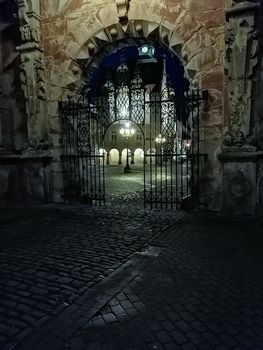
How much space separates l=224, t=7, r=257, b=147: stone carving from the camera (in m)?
6.15

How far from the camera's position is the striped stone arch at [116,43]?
7.05 meters

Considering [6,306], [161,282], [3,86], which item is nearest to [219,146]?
[161,282]

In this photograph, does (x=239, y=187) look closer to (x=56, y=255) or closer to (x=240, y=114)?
(x=240, y=114)

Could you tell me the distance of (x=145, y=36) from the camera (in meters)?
7.59

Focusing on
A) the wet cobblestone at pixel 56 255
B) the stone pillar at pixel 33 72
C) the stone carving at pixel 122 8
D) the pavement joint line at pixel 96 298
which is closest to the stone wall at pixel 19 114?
the stone pillar at pixel 33 72

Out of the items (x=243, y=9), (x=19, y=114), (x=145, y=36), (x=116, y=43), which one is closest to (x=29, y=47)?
(x=19, y=114)

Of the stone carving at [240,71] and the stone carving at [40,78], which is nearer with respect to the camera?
the stone carving at [240,71]

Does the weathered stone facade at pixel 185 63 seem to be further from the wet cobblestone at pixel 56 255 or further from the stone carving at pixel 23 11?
the wet cobblestone at pixel 56 255

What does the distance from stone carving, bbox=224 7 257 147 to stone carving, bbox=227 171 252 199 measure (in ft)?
2.22

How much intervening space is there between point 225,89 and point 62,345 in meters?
5.83

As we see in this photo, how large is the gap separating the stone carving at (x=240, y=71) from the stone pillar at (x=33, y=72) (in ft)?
15.3

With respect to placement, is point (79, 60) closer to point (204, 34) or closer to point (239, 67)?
point (204, 34)

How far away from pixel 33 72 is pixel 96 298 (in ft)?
21.6

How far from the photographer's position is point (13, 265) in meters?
3.97
